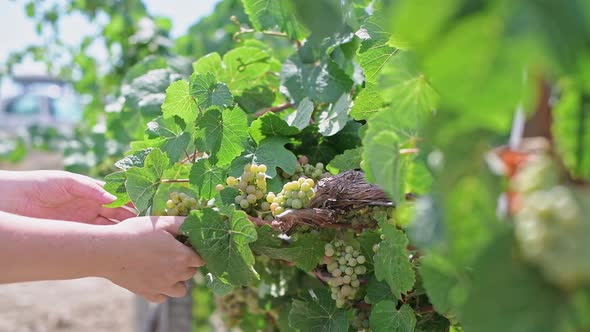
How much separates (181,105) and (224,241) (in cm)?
33

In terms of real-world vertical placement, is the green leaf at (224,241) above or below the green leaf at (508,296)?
below

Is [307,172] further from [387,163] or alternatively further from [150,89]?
[150,89]

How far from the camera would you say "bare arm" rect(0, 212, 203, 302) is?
1.16 meters

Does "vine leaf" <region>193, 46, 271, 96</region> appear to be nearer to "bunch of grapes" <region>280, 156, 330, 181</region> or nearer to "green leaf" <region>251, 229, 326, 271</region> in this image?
"bunch of grapes" <region>280, 156, 330, 181</region>

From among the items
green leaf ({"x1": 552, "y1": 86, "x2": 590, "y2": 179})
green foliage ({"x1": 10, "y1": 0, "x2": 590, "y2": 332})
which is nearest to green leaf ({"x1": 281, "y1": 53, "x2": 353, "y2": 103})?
green foliage ({"x1": 10, "y1": 0, "x2": 590, "y2": 332})

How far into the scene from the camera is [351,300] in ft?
4.68

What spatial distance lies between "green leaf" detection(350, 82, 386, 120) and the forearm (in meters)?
0.50

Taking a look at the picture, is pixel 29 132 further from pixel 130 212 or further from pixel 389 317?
pixel 389 317

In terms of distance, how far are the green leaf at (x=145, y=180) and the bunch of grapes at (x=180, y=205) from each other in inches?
1.7

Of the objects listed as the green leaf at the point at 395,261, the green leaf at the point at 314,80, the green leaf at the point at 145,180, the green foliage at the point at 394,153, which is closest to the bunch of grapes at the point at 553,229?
the green foliage at the point at 394,153

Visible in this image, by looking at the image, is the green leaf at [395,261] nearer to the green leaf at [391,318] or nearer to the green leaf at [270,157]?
the green leaf at [391,318]

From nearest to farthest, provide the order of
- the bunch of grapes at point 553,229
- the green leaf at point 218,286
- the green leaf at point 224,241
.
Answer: the bunch of grapes at point 553,229, the green leaf at point 224,241, the green leaf at point 218,286

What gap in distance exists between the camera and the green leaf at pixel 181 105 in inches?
56.1

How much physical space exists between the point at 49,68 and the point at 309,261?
14.0 feet
